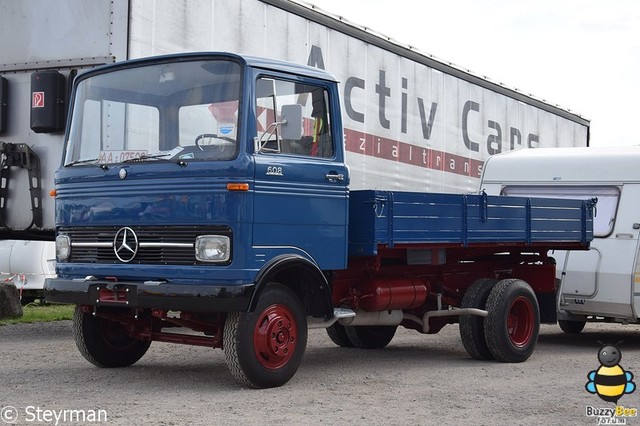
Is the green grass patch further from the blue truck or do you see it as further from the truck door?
the truck door

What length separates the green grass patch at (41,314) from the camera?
41.2 ft

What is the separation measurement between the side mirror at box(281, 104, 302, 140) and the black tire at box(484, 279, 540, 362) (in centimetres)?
300

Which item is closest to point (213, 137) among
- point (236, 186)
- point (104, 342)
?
point (236, 186)

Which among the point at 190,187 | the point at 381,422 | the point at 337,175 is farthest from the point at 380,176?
the point at 381,422

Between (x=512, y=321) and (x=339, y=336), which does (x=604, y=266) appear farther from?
(x=339, y=336)

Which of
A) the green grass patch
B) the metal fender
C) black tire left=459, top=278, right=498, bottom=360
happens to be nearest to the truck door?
the metal fender

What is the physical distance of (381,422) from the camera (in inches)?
250

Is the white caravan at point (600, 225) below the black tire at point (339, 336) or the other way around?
the other way around

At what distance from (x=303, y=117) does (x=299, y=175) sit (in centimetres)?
47

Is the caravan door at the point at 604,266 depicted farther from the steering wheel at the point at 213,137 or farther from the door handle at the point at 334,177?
the steering wheel at the point at 213,137

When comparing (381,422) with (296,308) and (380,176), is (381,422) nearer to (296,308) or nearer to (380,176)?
(296,308)

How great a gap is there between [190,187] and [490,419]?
9.02 ft

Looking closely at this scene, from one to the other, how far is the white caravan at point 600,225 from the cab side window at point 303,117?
13.8 feet

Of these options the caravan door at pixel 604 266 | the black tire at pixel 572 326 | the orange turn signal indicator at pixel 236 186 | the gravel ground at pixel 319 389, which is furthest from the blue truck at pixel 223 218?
the black tire at pixel 572 326
